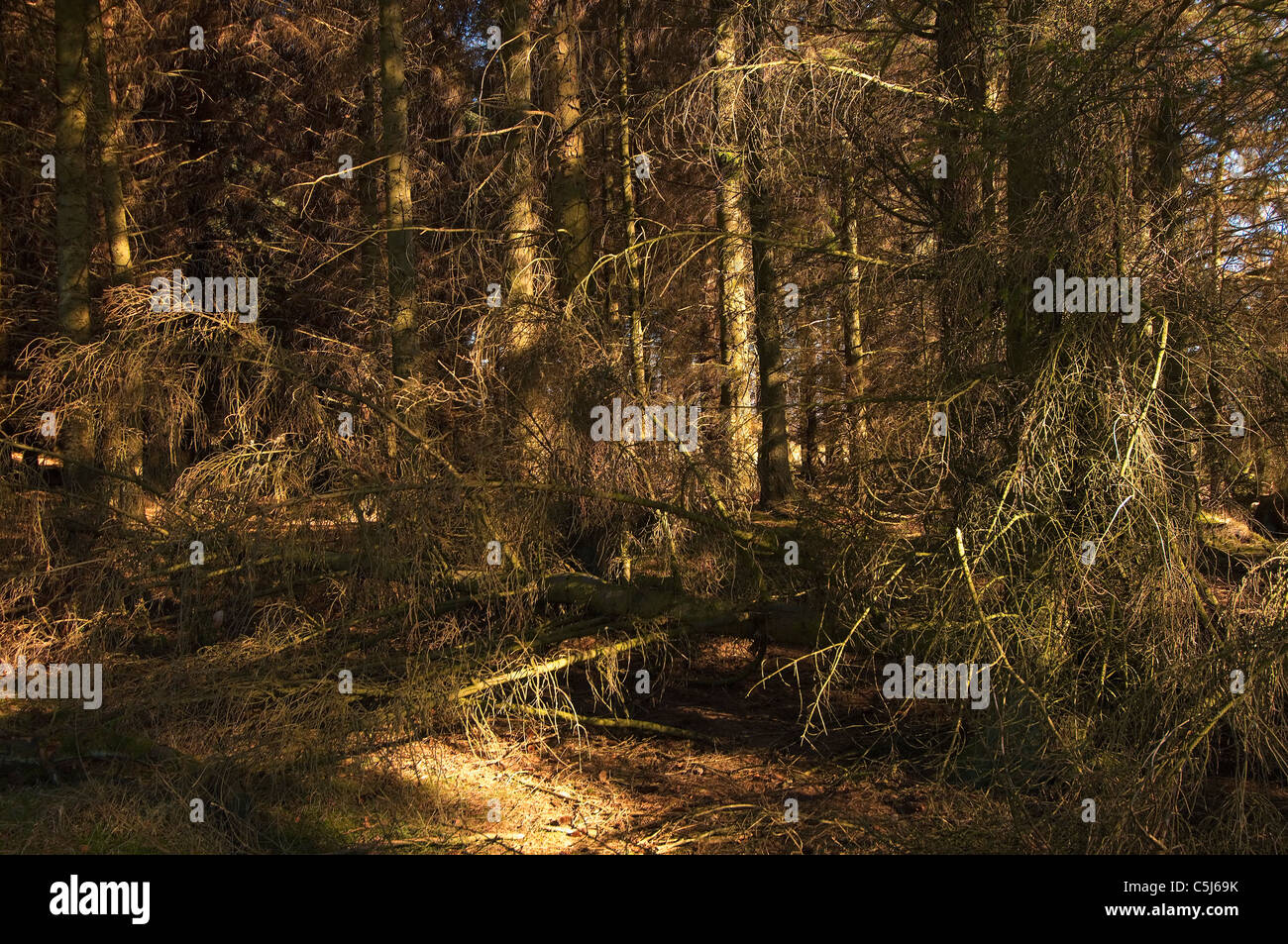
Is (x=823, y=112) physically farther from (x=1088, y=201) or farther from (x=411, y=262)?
(x=411, y=262)

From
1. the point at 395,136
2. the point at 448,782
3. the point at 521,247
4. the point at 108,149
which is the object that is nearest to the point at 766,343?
the point at 521,247

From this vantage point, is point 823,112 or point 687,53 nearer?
point 823,112

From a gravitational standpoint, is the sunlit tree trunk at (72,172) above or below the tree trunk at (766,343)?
above

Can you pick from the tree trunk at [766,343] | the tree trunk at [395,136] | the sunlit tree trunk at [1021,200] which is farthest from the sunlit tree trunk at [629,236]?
the sunlit tree trunk at [1021,200]

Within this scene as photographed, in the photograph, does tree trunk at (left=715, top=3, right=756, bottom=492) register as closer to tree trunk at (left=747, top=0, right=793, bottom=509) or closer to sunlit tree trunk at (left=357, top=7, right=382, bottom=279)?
tree trunk at (left=747, top=0, right=793, bottom=509)

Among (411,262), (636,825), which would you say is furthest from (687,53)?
(636,825)

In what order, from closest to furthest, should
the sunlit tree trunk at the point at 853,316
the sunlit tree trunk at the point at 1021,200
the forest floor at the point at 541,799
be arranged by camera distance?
1. the forest floor at the point at 541,799
2. the sunlit tree trunk at the point at 1021,200
3. the sunlit tree trunk at the point at 853,316

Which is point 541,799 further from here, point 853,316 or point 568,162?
point 568,162

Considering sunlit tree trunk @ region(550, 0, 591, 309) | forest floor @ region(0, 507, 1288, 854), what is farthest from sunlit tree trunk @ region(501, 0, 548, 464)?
forest floor @ region(0, 507, 1288, 854)

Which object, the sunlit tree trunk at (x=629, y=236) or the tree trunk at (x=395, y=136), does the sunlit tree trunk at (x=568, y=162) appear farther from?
the tree trunk at (x=395, y=136)

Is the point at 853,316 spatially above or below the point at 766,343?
above

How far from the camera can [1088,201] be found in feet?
19.4

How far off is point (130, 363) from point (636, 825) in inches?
196

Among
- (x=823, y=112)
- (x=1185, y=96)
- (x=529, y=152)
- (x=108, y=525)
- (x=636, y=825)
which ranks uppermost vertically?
(x=529, y=152)
